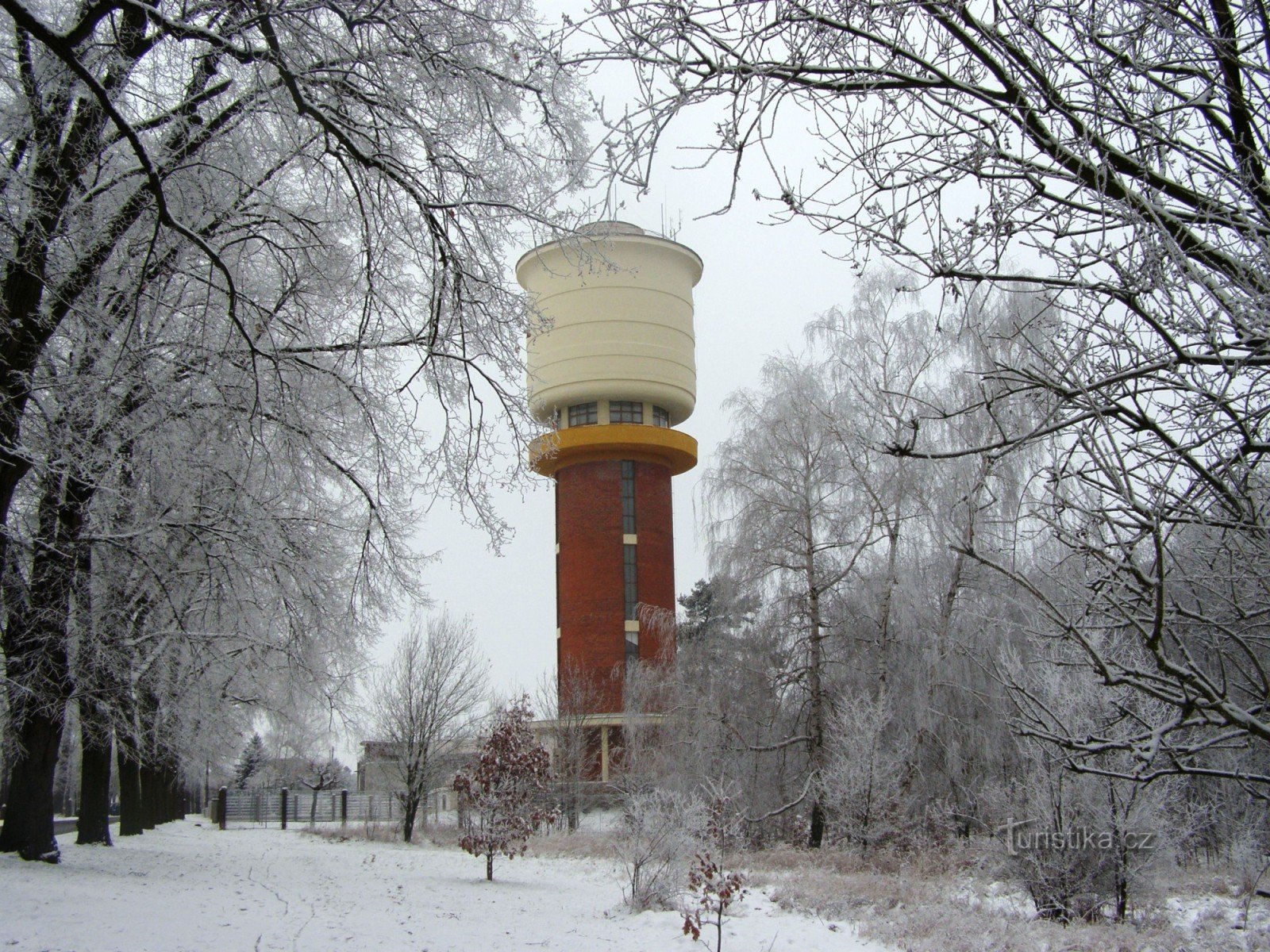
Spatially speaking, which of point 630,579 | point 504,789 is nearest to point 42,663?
point 504,789

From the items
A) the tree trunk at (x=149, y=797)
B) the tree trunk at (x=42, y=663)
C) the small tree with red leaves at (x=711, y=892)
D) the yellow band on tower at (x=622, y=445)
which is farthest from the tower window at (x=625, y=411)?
the tree trunk at (x=42, y=663)

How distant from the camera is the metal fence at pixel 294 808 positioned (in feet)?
123

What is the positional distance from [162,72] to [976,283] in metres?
6.42

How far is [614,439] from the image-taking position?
3966 cm

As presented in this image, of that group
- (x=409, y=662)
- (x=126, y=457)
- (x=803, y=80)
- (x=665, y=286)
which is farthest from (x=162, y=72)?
(x=665, y=286)

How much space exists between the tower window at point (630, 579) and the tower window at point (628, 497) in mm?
718

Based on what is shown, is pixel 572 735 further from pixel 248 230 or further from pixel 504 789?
pixel 248 230

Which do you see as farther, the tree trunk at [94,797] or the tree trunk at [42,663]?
the tree trunk at [94,797]

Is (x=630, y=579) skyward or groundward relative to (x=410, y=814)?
skyward

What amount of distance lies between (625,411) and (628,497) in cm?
329

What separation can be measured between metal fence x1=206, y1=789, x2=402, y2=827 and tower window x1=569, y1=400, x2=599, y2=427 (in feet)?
49.4

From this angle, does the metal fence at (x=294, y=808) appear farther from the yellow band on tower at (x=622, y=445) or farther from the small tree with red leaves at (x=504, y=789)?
the small tree with red leaves at (x=504, y=789)

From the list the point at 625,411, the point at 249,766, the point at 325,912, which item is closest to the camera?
the point at 325,912

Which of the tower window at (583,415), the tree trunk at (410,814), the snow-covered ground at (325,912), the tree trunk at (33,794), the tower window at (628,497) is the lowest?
the tree trunk at (410,814)
